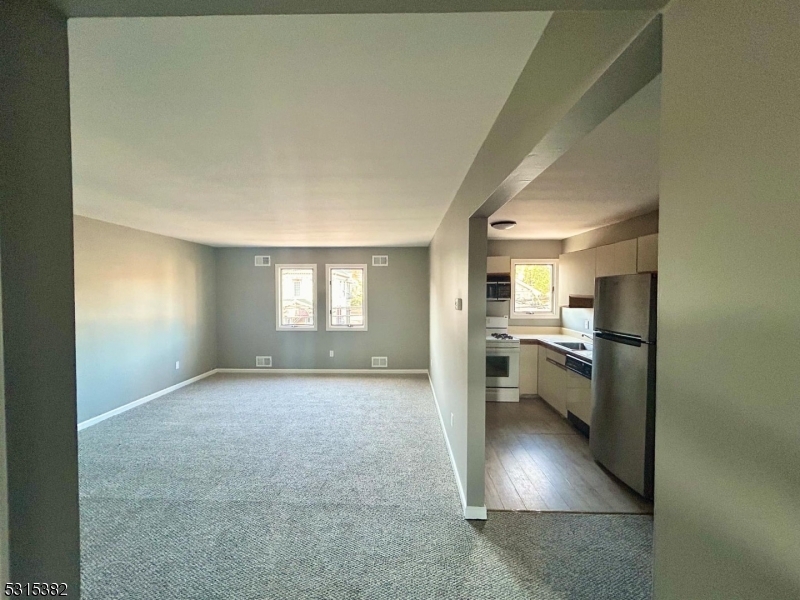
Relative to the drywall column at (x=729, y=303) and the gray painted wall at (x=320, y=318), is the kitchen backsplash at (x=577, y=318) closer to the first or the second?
the gray painted wall at (x=320, y=318)

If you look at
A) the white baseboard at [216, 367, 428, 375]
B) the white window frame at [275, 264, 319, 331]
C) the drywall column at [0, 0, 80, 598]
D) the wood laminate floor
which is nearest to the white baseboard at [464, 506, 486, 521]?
the wood laminate floor

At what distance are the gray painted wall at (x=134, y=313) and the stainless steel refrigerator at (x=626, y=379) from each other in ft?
17.9

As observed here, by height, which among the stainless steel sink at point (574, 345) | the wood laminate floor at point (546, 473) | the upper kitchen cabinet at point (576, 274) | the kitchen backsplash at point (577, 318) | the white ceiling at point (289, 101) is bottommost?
the wood laminate floor at point (546, 473)

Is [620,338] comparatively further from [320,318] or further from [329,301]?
[320,318]

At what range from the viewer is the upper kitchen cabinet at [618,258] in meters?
3.27

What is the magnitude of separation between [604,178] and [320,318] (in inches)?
209

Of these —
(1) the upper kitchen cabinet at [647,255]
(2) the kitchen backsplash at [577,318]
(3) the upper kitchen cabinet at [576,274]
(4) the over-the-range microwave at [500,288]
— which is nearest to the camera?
(1) the upper kitchen cabinet at [647,255]

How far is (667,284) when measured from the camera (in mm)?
638

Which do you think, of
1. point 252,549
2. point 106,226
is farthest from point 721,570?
point 106,226

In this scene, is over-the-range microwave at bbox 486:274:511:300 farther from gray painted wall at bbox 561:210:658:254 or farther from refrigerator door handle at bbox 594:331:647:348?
refrigerator door handle at bbox 594:331:647:348

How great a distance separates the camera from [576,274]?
4582 mm

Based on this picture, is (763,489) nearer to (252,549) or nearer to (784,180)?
(784,180)

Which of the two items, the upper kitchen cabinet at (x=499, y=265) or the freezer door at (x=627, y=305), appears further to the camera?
the upper kitchen cabinet at (x=499, y=265)

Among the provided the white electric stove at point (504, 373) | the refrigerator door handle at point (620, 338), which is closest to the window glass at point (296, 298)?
the white electric stove at point (504, 373)
